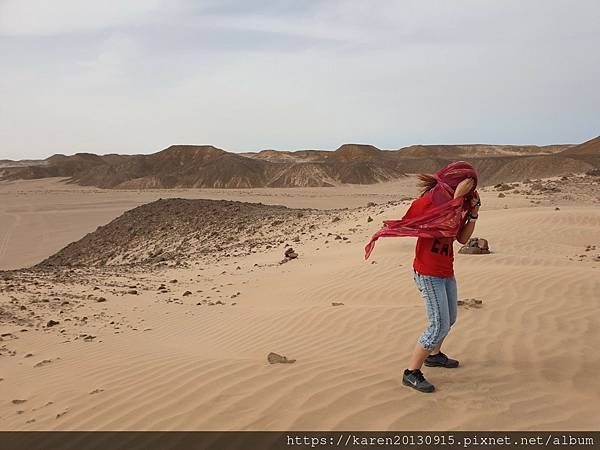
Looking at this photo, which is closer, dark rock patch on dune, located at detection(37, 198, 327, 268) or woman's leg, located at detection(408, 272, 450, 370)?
woman's leg, located at detection(408, 272, 450, 370)

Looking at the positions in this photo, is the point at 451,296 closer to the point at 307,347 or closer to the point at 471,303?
the point at 307,347

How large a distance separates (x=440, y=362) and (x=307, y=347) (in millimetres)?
1539

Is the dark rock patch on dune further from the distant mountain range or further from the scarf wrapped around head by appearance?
the distant mountain range

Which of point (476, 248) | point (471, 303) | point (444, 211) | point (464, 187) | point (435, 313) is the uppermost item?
point (464, 187)

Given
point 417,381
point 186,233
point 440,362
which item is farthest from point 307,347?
point 186,233

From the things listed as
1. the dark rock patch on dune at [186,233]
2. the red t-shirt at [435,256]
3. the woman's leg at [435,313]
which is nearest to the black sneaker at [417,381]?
the woman's leg at [435,313]

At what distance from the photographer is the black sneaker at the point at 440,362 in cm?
410

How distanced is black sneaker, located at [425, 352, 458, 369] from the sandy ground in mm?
67

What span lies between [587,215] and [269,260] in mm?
8854

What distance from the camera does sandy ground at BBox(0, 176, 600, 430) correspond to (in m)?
3.34

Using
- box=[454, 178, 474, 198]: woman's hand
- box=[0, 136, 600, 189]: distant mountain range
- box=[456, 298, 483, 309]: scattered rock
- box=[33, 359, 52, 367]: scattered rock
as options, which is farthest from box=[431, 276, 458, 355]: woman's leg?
box=[0, 136, 600, 189]: distant mountain range

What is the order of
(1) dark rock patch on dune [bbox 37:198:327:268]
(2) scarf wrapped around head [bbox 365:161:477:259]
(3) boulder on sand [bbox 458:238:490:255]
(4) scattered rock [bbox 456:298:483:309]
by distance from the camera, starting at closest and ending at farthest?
(2) scarf wrapped around head [bbox 365:161:477:259], (4) scattered rock [bbox 456:298:483:309], (3) boulder on sand [bbox 458:238:490:255], (1) dark rock patch on dune [bbox 37:198:327:268]

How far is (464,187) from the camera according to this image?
11.5ft

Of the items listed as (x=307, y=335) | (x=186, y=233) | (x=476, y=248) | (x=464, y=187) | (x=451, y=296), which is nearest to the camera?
(x=464, y=187)
